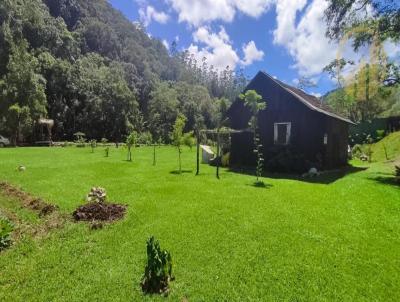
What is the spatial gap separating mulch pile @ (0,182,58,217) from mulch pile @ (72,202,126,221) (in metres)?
1.15

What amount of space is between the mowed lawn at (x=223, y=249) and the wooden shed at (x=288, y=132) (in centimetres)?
744

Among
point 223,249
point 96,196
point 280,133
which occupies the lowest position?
point 223,249

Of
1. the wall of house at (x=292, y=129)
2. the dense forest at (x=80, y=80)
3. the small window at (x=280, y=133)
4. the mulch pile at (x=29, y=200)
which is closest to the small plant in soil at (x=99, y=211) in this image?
the mulch pile at (x=29, y=200)

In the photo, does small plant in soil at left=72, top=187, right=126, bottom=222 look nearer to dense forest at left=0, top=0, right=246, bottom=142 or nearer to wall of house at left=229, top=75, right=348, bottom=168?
wall of house at left=229, top=75, right=348, bottom=168

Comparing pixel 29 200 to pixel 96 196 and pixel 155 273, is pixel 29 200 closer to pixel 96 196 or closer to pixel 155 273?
pixel 96 196

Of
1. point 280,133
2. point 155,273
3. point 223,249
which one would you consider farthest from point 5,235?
point 280,133

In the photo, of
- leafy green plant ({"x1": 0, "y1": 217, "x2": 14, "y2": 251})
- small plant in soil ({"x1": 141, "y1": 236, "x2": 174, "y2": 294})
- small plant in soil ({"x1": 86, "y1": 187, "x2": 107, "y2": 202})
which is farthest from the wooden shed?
leafy green plant ({"x1": 0, "y1": 217, "x2": 14, "y2": 251})

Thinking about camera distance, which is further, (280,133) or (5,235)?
(280,133)

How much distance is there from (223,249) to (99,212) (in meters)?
4.09

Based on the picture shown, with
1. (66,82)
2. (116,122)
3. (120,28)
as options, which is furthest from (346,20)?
(120,28)

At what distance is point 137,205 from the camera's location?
10.8 m

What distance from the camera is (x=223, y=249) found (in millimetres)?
7484

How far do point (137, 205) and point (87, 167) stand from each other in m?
10.4

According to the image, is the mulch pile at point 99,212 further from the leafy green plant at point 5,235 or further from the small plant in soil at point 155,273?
the small plant in soil at point 155,273
